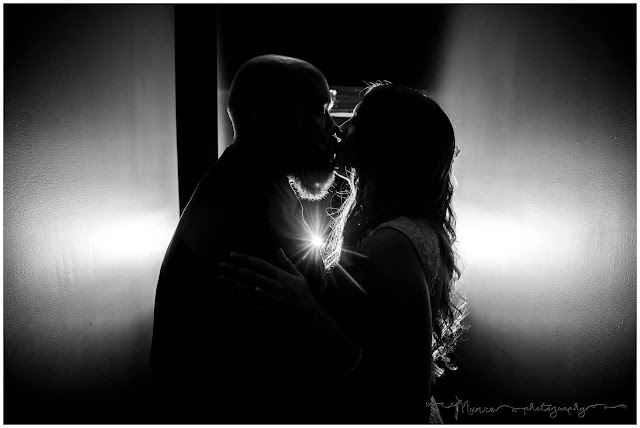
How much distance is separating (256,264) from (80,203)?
1.92 feet

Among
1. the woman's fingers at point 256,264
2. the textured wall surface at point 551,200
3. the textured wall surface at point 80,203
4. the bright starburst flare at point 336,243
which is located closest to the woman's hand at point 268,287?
the woman's fingers at point 256,264

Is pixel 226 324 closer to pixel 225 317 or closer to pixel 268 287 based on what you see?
pixel 225 317

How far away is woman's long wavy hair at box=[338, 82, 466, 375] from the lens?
1252mm

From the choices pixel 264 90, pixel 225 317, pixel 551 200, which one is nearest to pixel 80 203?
pixel 225 317

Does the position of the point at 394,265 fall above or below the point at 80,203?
below

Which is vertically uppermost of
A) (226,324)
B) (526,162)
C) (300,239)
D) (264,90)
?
(264,90)

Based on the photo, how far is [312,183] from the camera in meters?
1.60

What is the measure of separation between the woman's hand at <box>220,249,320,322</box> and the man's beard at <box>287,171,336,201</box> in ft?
1.74

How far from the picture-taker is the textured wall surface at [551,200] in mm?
1062

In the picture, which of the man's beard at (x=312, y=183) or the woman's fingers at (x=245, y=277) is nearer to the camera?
the woman's fingers at (x=245, y=277)

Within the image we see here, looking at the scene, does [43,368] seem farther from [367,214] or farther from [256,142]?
[367,214]

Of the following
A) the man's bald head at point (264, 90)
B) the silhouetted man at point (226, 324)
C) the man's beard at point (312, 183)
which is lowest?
the silhouetted man at point (226, 324)

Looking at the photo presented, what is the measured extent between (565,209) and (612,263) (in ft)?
0.81

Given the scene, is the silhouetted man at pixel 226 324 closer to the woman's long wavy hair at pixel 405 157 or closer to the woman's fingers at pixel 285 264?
the woman's fingers at pixel 285 264
